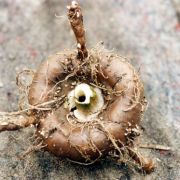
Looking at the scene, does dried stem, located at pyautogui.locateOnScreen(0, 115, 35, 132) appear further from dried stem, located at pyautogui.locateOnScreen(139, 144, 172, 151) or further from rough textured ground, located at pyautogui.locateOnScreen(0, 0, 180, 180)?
dried stem, located at pyautogui.locateOnScreen(139, 144, 172, 151)

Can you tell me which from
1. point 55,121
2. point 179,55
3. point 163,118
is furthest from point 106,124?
point 179,55

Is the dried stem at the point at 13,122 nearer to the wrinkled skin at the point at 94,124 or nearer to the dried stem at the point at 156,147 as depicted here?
the wrinkled skin at the point at 94,124

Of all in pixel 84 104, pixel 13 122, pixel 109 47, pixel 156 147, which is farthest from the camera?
pixel 109 47

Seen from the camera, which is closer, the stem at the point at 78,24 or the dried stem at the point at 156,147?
the stem at the point at 78,24

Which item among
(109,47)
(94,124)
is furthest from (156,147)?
(109,47)

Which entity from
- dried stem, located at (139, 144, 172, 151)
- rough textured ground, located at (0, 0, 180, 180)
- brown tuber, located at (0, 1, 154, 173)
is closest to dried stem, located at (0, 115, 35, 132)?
brown tuber, located at (0, 1, 154, 173)

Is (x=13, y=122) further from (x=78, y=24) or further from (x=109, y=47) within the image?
(x=109, y=47)

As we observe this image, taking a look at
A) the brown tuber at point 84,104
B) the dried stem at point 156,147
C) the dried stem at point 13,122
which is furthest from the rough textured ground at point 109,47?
the dried stem at point 13,122
